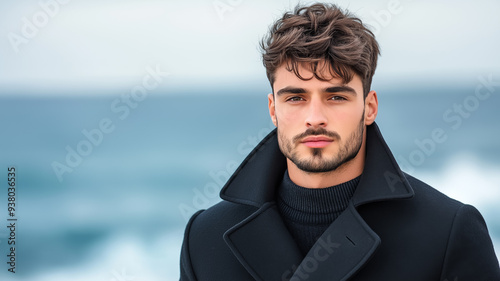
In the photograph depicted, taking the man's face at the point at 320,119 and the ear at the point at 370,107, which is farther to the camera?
the ear at the point at 370,107

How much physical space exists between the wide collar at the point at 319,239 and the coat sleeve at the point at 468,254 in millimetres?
254

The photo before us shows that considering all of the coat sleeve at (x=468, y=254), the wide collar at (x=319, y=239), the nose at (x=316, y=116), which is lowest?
the coat sleeve at (x=468, y=254)

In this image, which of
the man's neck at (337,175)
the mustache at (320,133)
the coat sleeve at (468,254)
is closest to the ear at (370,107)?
the man's neck at (337,175)

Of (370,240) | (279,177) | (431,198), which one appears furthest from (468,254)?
(279,177)

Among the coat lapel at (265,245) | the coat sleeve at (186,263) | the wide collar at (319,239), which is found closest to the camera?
the wide collar at (319,239)

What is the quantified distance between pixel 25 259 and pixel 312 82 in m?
8.54

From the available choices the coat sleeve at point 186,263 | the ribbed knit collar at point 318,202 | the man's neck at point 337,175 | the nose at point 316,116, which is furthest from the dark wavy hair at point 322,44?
the coat sleeve at point 186,263

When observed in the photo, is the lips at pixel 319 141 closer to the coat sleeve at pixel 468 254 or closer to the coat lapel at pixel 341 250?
the coat lapel at pixel 341 250

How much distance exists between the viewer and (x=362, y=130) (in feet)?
8.93

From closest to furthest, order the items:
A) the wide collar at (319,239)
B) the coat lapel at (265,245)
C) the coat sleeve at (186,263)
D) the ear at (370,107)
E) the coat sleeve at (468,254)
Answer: the coat sleeve at (468,254)
the wide collar at (319,239)
the coat lapel at (265,245)
the ear at (370,107)
the coat sleeve at (186,263)

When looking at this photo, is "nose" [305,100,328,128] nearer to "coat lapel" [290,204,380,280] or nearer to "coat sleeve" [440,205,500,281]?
"coat lapel" [290,204,380,280]

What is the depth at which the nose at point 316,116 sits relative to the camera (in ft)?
8.40

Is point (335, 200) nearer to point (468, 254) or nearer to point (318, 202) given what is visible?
point (318, 202)

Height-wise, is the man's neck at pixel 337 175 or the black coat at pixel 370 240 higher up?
the man's neck at pixel 337 175
